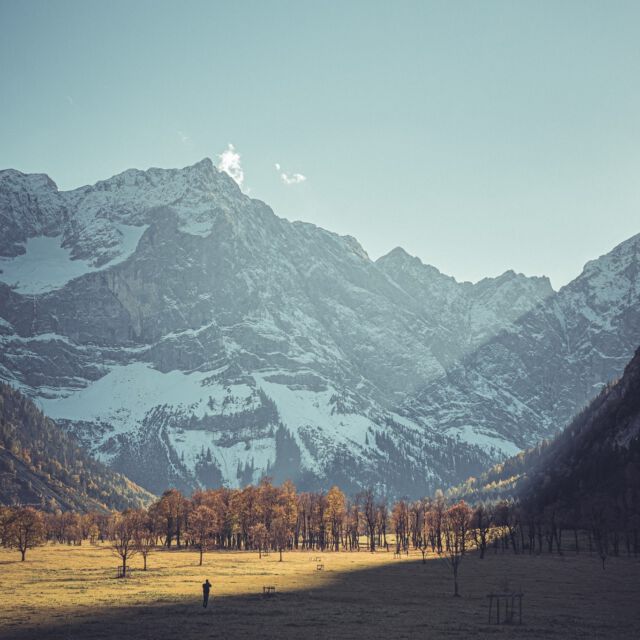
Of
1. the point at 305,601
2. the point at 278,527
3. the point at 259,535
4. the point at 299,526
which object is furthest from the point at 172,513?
the point at 305,601

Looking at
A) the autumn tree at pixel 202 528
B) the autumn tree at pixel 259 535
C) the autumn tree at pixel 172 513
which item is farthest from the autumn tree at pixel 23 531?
the autumn tree at pixel 172 513

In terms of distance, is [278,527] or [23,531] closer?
[23,531]

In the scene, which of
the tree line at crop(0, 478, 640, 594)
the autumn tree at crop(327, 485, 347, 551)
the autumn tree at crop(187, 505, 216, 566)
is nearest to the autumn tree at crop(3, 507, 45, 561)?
the tree line at crop(0, 478, 640, 594)

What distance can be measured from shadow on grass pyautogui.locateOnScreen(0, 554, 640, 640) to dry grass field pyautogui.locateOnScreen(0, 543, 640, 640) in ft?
0.30

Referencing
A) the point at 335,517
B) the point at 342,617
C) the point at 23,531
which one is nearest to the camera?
the point at 342,617

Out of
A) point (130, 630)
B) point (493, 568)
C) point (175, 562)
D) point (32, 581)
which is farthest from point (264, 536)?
point (130, 630)

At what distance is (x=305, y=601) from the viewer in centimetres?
7538

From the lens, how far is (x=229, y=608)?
6788cm

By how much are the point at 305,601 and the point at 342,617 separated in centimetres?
1234

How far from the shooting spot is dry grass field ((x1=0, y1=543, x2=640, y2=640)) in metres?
56.2

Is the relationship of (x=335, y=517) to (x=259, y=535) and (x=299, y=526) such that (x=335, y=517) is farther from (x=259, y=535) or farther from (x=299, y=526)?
(x=259, y=535)

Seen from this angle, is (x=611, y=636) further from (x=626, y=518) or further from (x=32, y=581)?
(x=626, y=518)

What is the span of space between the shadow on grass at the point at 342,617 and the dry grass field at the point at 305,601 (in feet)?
0.30

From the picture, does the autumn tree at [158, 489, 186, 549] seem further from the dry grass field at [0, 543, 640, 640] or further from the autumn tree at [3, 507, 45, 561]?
the dry grass field at [0, 543, 640, 640]
